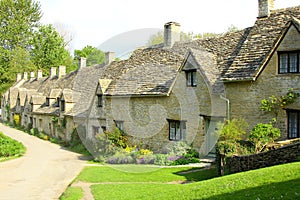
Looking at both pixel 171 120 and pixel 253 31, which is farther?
pixel 171 120

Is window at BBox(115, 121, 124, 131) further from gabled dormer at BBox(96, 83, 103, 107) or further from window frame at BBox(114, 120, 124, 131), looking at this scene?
gabled dormer at BBox(96, 83, 103, 107)

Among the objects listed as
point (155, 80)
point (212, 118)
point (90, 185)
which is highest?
point (155, 80)

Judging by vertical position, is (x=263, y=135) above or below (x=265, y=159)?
above

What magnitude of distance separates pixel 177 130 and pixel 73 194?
10.2 meters

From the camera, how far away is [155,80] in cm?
2602

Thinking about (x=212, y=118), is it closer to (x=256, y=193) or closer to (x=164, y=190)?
A: (x=164, y=190)

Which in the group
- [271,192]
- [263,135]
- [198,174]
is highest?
[263,135]

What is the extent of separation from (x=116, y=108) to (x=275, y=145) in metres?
15.1

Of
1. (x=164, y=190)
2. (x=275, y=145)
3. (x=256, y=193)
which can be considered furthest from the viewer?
(x=275, y=145)

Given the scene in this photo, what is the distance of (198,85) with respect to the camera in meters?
22.2

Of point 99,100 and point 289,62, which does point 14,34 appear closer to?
point 99,100

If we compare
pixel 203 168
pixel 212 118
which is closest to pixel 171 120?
pixel 212 118

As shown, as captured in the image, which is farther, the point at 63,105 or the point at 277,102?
the point at 63,105

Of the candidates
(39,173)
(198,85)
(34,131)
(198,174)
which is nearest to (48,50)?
(34,131)
